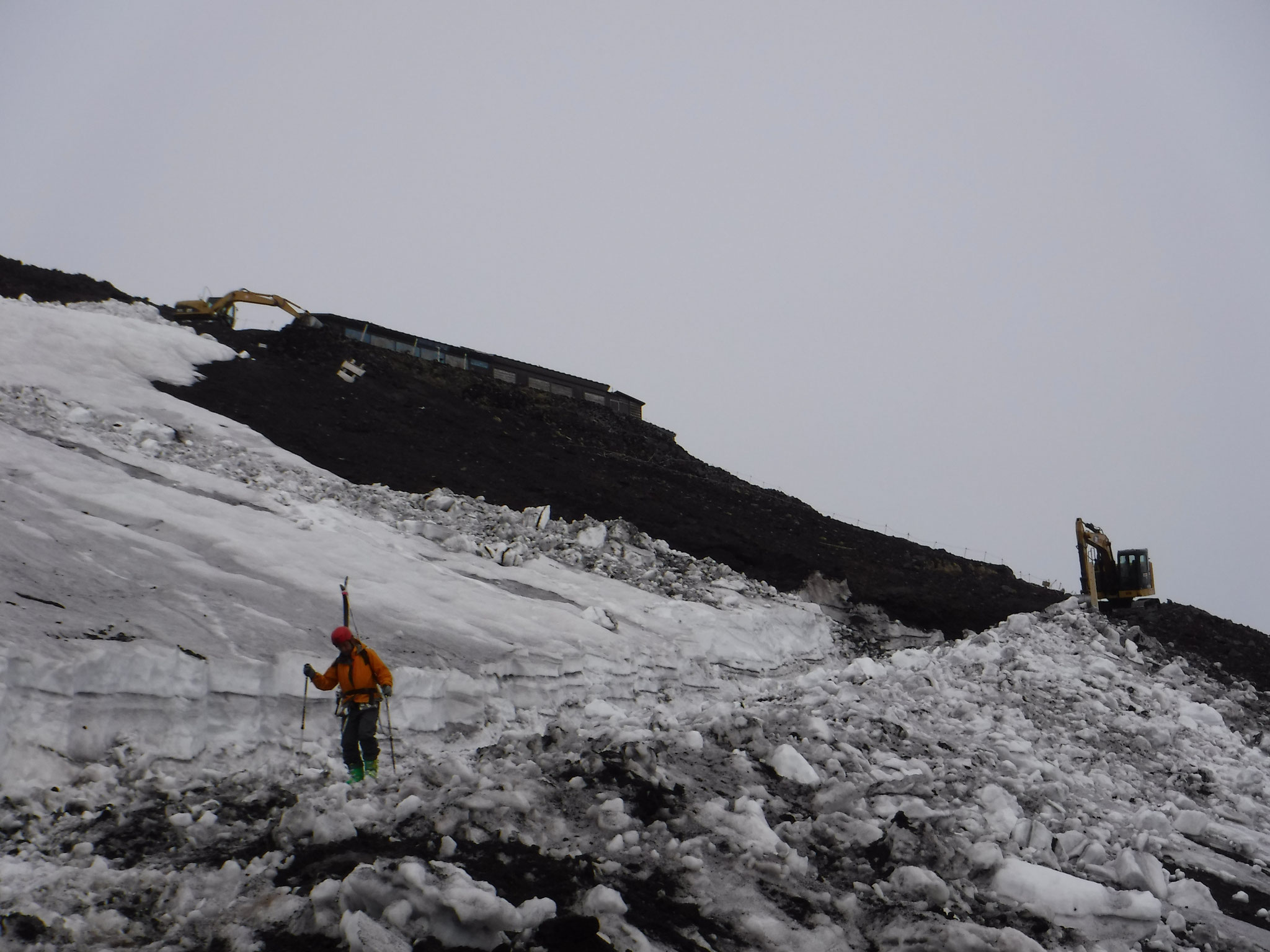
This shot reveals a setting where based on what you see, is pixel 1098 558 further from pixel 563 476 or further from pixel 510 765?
pixel 510 765

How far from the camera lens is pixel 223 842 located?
5363 millimetres

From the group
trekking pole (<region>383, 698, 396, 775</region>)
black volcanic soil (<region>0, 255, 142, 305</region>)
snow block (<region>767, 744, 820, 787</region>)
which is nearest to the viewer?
snow block (<region>767, 744, 820, 787</region>)

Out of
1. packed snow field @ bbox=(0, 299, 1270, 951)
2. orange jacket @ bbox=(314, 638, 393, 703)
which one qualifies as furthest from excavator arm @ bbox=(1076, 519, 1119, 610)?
orange jacket @ bbox=(314, 638, 393, 703)

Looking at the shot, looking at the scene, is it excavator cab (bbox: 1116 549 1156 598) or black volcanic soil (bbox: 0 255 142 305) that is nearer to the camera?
excavator cab (bbox: 1116 549 1156 598)

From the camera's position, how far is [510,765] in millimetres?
6707

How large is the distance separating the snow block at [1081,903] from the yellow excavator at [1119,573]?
19354 millimetres

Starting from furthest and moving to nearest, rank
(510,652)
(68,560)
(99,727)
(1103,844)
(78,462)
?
(78,462) < (510,652) < (68,560) < (1103,844) < (99,727)

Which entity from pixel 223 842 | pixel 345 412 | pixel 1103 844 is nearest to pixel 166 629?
pixel 223 842

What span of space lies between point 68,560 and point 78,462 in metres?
4.19

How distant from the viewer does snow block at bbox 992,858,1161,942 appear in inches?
210

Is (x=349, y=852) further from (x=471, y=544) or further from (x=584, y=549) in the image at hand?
(x=584, y=549)

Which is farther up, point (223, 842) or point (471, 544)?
point (471, 544)

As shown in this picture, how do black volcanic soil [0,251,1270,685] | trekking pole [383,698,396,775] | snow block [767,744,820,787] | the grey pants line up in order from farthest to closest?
black volcanic soil [0,251,1270,685] → trekking pole [383,698,396,775] → snow block [767,744,820,787] → the grey pants

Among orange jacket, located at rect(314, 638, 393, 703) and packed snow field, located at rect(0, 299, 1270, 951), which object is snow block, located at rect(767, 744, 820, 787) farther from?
orange jacket, located at rect(314, 638, 393, 703)
